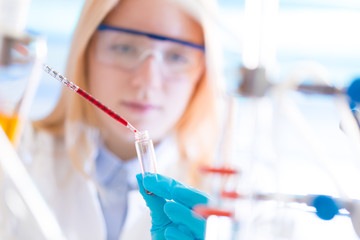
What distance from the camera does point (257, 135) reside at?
2.65 ft

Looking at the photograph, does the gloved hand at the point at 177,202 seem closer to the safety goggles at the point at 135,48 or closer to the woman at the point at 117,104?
the woman at the point at 117,104

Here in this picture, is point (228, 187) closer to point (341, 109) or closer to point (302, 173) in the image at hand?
point (341, 109)

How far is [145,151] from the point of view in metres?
0.82

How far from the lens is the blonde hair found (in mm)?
1263

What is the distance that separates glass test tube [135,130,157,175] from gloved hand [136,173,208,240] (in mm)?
21

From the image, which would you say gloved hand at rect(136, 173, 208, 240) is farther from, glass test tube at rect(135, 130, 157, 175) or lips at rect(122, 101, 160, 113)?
lips at rect(122, 101, 160, 113)

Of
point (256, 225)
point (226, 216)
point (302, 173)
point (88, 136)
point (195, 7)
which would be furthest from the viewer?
point (302, 173)

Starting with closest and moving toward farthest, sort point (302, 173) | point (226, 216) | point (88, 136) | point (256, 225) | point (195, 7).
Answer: point (226, 216), point (256, 225), point (195, 7), point (88, 136), point (302, 173)

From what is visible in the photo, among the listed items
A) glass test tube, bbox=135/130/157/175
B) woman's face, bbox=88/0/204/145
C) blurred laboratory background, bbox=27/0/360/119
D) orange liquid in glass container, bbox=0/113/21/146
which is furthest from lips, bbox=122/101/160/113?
blurred laboratory background, bbox=27/0/360/119

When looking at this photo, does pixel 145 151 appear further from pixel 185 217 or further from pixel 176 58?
pixel 176 58

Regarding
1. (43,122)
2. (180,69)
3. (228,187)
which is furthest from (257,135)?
(43,122)

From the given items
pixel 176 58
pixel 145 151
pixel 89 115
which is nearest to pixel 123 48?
pixel 176 58

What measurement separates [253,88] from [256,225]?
249 mm

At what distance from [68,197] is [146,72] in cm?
47
